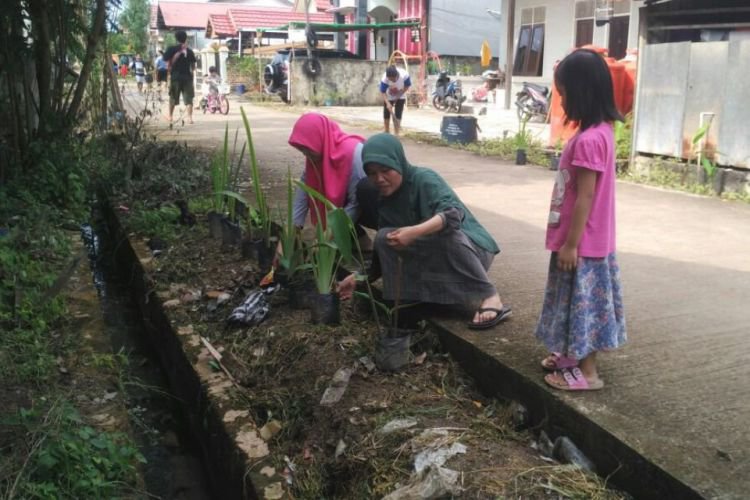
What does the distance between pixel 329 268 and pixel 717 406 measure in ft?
5.86

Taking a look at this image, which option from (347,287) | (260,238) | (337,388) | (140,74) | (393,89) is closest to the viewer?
(337,388)

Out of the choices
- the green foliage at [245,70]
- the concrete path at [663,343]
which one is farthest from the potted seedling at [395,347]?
the green foliage at [245,70]

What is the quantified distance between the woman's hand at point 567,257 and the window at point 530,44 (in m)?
14.0

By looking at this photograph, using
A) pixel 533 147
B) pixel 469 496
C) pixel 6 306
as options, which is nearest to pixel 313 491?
pixel 469 496

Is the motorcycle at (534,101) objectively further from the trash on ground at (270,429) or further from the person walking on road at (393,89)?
the trash on ground at (270,429)

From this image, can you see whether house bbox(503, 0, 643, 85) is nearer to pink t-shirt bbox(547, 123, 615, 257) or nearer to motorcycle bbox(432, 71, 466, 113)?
motorcycle bbox(432, 71, 466, 113)

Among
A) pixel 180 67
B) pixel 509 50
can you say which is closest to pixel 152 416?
pixel 180 67

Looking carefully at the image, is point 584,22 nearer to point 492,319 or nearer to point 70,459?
point 492,319

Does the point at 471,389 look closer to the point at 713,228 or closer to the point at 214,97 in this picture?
the point at 713,228

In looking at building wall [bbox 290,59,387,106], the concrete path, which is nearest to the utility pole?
building wall [bbox 290,59,387,106]

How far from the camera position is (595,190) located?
2.52 metres

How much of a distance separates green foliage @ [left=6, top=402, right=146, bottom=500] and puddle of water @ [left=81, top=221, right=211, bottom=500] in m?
0.50

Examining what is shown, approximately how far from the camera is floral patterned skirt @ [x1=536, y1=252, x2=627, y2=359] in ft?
8.48

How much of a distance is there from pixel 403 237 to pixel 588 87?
38.0 inches
